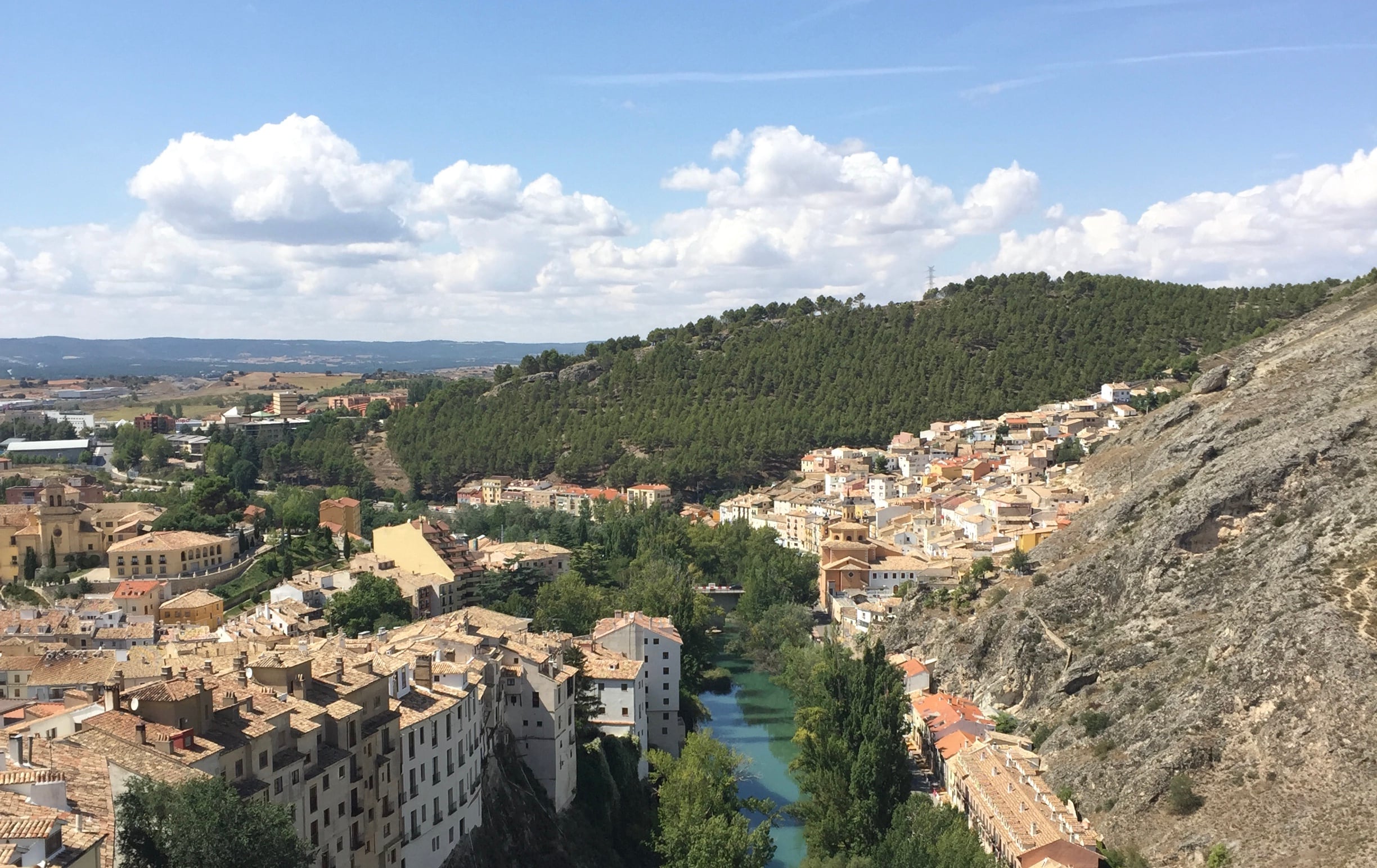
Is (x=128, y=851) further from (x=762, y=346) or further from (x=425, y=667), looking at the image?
(x=762, y=346)

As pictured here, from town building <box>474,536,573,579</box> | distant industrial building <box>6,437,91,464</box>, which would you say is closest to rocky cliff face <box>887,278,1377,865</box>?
town building <box>474,536,573,579</box>

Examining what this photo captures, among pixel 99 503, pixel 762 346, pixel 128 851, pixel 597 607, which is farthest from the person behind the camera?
pixel 762 346

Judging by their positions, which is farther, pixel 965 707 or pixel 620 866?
pixel 965 707

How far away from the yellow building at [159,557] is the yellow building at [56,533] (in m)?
2.99

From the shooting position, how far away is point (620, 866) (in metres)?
31.7

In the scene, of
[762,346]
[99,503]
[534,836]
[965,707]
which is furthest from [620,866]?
[762,346]

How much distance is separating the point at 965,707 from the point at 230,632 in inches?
877

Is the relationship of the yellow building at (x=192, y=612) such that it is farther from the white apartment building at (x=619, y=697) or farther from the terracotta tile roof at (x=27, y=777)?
the terracotta tile roof at (x=27, y=777)

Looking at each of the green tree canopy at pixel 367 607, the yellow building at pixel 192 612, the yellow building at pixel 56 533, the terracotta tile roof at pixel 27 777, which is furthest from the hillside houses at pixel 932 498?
the terracotta tile roof at pixel 27 777

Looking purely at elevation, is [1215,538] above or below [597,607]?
above

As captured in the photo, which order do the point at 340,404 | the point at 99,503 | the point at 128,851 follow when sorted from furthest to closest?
the point at 340,404 → the point at 99,503 → the point at 128,851

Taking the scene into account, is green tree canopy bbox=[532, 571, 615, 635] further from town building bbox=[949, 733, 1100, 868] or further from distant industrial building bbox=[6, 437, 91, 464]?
distant industrial building bbox=[6, 437, 91, 464]

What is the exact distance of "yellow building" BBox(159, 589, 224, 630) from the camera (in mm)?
48438

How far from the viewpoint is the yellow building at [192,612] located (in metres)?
48.4
